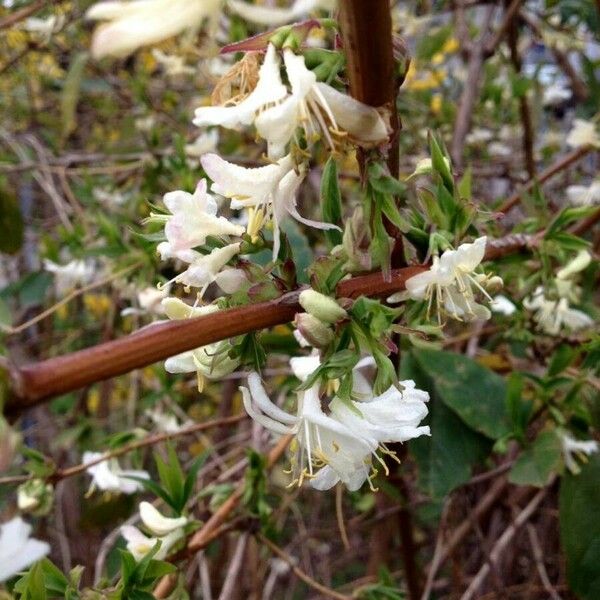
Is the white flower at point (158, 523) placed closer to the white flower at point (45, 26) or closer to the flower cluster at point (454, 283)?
the flower cluster at point (454, 283)

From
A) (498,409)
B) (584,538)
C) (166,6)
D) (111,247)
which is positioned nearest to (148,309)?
(111,247)

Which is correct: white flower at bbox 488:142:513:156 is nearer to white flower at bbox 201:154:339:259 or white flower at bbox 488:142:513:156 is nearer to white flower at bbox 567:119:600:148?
white flower at bbox 567:119:600:148

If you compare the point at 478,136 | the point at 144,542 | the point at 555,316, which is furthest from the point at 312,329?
the point at 478,136

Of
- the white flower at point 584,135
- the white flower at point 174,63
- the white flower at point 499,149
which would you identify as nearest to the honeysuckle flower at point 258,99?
the white flower at point 584,135

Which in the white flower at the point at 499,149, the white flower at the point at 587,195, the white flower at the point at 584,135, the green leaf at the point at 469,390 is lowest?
the white flower at the point at 499,149

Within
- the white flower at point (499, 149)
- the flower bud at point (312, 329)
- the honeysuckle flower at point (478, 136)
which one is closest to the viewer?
the flower bud at point (312, 329)

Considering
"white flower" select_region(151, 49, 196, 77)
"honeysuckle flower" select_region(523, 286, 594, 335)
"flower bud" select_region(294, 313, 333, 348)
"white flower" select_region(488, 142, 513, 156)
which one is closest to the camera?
"flower bud" select_region(294, 313, 333, 348)

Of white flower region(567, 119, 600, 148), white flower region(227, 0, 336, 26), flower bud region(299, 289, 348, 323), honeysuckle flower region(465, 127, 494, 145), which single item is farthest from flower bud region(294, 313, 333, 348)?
honeysuckle flower region(465, 127, 494, 145)
